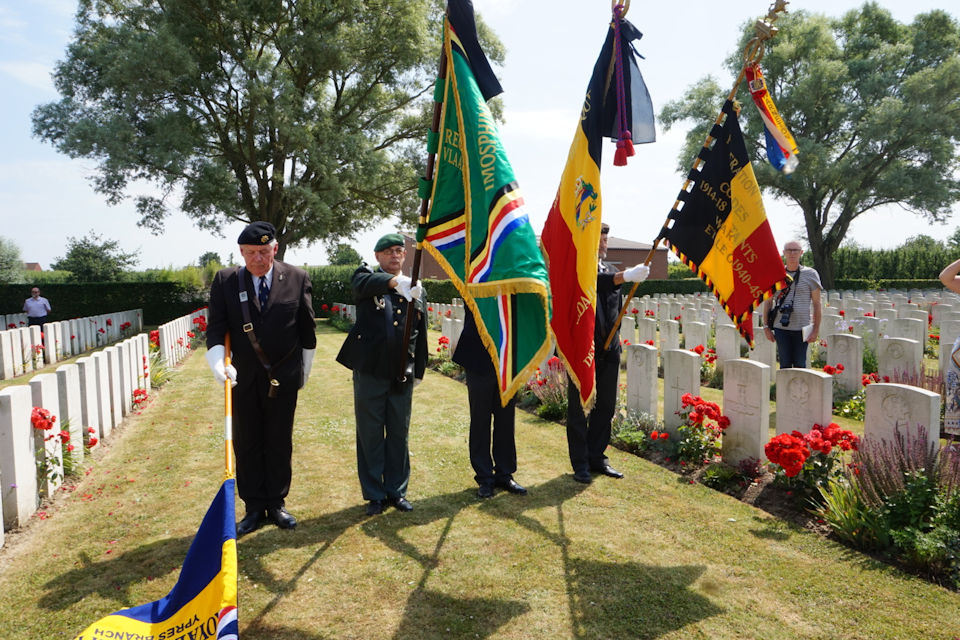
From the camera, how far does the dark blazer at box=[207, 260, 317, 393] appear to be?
3.73 metres

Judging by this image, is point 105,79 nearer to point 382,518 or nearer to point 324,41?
point 324,41

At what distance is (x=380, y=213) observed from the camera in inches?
1014

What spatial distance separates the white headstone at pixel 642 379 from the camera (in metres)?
5.98

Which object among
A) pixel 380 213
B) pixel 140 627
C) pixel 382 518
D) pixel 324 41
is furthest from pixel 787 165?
pixel 380 213

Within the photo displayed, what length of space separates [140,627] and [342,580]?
1027 millimetres

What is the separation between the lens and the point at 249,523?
3885mm

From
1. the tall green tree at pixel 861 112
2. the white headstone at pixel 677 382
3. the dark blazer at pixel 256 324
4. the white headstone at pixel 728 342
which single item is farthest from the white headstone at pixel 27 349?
the tall green tree at pixel 861 112

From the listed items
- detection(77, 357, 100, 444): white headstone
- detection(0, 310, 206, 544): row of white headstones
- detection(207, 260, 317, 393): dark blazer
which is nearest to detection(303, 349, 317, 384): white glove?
detection(207, 260, 317, 393): dark blazer

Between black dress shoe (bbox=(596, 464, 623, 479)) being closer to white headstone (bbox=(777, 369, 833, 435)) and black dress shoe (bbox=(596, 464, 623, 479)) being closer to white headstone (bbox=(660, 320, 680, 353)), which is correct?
white headstone (bbox=(777, 369, 833, 435))

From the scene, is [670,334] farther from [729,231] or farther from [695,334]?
[729,231]

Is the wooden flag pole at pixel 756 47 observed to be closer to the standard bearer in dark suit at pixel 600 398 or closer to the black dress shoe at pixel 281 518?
the standard bearer in dark suit at pixel 600 398

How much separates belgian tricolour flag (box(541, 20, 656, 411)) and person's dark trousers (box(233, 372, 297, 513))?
1917 millimetres

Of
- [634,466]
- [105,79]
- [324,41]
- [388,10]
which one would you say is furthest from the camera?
[388,10]

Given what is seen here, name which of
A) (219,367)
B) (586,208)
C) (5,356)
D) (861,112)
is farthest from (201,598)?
(861,112)
